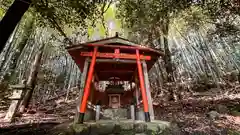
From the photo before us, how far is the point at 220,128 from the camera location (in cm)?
456

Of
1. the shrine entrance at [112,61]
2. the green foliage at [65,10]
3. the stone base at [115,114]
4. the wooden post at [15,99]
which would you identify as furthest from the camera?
the stone base at [115,114]

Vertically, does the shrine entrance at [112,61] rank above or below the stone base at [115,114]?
above

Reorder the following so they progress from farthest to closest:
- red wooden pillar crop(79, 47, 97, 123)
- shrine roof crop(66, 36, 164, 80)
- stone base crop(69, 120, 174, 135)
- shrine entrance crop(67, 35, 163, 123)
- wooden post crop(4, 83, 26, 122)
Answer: wooden post crop(4, 83, 26, 122) < shrine roof crop(66, 36, 164, 80) < shrine entrance crop(67, 35, 163, 123) < red wooden pillar crop(79, 47, 97, 123) < stone base crop(69, 120, 174, 135)

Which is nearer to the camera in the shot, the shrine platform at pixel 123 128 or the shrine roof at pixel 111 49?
the shrine platform at pixel 123 128

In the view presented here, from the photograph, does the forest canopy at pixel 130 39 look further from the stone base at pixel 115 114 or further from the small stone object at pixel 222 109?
the stone base at pixel 115 114

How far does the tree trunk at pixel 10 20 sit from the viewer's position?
3.95 meters

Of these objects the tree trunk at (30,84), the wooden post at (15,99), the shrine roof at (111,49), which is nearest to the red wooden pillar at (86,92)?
the shrine roof at (111,49)

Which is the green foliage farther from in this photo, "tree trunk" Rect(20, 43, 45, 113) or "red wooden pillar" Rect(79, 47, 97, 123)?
"tree trunk" Rect(20, 43, 45, 113)

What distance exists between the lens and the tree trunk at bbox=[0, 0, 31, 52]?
155 inches

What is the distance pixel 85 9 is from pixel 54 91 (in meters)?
9.11

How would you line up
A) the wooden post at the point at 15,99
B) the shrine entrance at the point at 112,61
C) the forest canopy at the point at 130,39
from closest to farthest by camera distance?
1. the shrine entrance at the point at 112,61
2. the wooden post at the point at 15,99
3. the forest canopy at the point at 130,39

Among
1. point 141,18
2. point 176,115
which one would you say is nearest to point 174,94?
point 176,115

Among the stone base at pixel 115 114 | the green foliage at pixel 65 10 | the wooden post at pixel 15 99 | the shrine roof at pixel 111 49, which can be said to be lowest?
the stone base at pixel 115 114

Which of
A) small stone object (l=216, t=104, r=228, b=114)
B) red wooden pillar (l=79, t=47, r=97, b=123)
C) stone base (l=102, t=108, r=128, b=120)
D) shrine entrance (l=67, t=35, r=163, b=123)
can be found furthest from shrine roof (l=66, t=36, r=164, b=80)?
small stone object (l=216, t=104, r=228, b=114)
